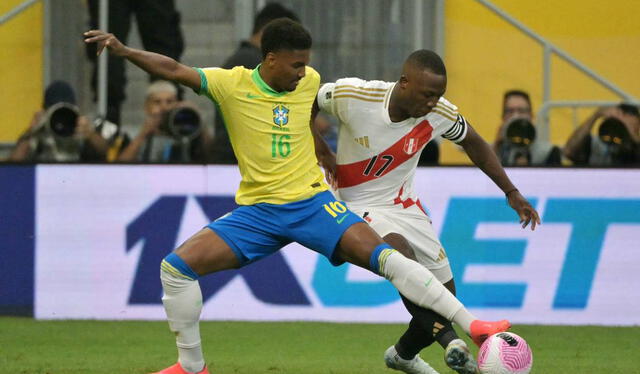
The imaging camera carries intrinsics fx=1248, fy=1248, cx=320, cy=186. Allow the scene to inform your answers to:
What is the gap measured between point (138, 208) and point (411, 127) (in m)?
3.89

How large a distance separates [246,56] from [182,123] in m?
0.79

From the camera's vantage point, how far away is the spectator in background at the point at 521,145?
10.4 metres

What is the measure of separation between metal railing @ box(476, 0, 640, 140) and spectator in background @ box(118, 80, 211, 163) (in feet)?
9.15

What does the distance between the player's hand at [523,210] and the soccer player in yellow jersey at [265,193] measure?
94 cm

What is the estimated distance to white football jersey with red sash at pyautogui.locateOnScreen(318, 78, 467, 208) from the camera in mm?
7039

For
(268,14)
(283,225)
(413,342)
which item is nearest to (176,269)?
(283,225)

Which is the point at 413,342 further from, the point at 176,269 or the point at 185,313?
the point at 176,269

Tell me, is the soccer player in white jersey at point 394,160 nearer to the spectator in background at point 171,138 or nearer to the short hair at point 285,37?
the short hair at point 285,37

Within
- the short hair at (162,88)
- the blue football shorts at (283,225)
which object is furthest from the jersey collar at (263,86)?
the short hair at (162,88)

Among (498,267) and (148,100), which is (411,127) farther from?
(148,100)

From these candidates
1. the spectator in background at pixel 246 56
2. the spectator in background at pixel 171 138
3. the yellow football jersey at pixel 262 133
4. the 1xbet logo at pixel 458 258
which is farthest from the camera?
the spectator in background at pixel 171 138

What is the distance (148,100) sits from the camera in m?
10.9

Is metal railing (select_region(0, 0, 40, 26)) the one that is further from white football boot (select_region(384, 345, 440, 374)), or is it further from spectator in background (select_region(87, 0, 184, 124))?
white football boot (select_region(384, 345, 440, 374))

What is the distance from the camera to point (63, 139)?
10531 mm
